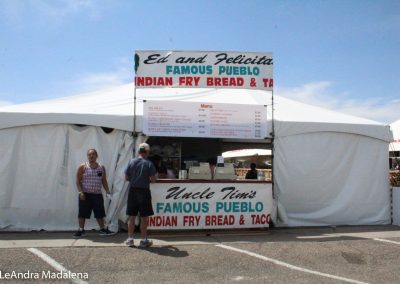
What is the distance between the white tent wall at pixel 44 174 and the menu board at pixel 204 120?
3.62 feet

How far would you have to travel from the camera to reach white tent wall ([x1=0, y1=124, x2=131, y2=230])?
9.05 meters

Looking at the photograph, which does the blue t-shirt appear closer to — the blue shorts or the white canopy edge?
the blue shorts

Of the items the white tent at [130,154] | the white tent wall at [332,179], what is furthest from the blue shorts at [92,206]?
the white tent wall at [332,179]

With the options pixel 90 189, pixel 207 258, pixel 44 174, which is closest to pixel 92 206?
pixel 90 189

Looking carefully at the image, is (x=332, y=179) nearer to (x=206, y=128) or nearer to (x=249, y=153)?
(x=206, y=128)

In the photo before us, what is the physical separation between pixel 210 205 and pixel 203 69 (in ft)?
9.69

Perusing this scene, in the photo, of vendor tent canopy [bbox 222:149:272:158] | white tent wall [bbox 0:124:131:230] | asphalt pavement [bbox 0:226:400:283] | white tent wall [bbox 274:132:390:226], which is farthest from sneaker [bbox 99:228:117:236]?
vendor tent canopy [bbox 222:149:272:158]

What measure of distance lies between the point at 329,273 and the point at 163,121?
4743 millimetres

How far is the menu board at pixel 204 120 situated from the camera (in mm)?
9328

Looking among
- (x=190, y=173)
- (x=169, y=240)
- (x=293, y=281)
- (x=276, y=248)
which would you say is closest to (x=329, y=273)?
(x=293, y=281)

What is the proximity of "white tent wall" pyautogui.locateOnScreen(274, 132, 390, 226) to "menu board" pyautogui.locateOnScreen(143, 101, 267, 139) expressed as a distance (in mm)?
774

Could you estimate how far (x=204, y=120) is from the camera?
375 inches

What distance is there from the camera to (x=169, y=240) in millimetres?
8156

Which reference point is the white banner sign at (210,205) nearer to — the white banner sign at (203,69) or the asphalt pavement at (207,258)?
the asphalt pavement at (207,258)
